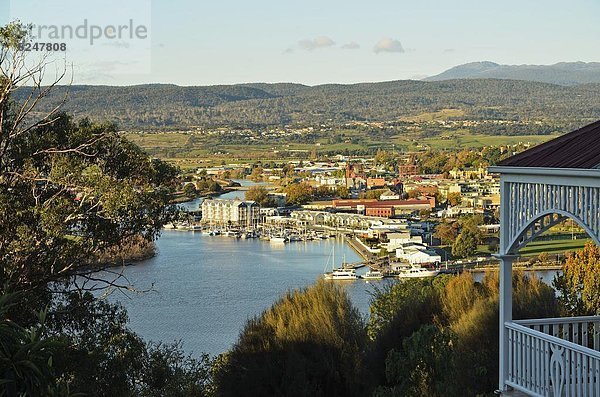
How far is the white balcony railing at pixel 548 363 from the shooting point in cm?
544

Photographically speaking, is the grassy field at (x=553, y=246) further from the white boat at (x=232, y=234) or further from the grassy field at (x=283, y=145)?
the grassy field at (x=283, y=145)

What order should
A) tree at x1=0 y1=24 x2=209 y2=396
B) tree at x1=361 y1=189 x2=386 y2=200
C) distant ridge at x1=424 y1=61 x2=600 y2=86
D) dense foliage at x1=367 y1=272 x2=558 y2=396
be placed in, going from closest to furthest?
dense foliage at x1=367 y1=272 x2=558 y2=396 < tree at x1=0 y1=24 x2=209 y2=396 < tree at x1=361 y1=189 x2=386 y2=200 < distant ridge at x1=424 y1=61 x2=600 y2=86

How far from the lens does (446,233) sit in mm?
57750

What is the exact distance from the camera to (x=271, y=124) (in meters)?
102

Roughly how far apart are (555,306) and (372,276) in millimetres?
30247

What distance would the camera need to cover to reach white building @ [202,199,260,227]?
6172 cm

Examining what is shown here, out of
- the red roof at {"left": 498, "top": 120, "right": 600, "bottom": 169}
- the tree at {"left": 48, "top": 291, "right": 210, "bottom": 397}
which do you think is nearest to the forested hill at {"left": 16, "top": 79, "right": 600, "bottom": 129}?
the tree at {"left": 48, "top": 291, "right": 210, "bottom": 397}

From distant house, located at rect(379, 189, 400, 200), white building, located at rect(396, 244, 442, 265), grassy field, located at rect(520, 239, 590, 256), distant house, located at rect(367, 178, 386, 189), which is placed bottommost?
white building, located at rect(396, 244, 442, 265)

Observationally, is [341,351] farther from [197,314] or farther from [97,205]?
[197,314]

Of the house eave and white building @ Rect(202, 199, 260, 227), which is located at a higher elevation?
the house eave

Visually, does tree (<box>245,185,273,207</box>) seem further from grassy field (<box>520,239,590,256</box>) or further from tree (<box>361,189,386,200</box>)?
grassy field (<box>520,239,590,256</box>)

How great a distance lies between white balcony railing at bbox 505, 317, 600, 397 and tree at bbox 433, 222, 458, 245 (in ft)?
163

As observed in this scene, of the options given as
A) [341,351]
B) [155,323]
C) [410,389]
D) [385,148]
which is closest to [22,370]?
[410,389]

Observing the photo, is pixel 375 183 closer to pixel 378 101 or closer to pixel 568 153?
pixel 378 101
